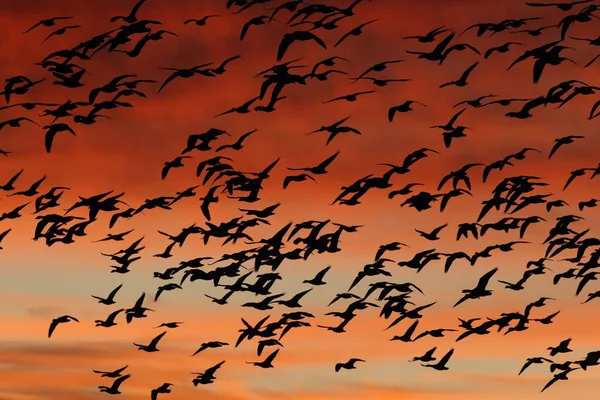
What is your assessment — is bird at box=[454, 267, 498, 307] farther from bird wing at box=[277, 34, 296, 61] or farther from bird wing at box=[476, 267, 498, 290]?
bird wing at box=[277, 34, 296, 61]

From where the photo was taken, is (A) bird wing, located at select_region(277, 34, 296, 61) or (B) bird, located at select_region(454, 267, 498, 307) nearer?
(A) bird wing, located at select_region(277, 34, 296, 61)

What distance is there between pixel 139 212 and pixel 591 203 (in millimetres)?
22260

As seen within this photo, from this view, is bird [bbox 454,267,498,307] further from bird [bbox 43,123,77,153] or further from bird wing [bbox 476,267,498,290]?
bird [bbox 43,123,77,153]

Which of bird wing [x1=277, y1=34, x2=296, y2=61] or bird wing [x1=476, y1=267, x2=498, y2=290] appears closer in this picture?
bird wing [x1=277, y1=34, x2=296, y2=61]

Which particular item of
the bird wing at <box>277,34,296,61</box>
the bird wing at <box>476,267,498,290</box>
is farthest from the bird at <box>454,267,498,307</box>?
the bird wing at <box>277,34,296,61</box>

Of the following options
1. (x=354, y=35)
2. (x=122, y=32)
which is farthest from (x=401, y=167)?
(x=122, y=32)

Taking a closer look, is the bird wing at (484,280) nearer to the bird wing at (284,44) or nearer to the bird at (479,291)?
the bird at (479,291)

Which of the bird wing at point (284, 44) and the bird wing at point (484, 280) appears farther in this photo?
the bird wing at point (484, 280)

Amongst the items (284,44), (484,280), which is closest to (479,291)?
(484,280)

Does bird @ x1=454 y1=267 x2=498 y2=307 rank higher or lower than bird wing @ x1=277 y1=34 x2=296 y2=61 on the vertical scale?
lower

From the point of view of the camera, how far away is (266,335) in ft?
327

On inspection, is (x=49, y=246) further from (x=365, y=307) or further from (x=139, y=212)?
(x=365, y=307)

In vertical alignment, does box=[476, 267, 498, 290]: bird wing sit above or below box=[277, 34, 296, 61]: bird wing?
below

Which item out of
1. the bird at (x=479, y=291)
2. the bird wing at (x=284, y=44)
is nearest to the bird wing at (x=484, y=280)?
the bird at (x=479, y=291)
